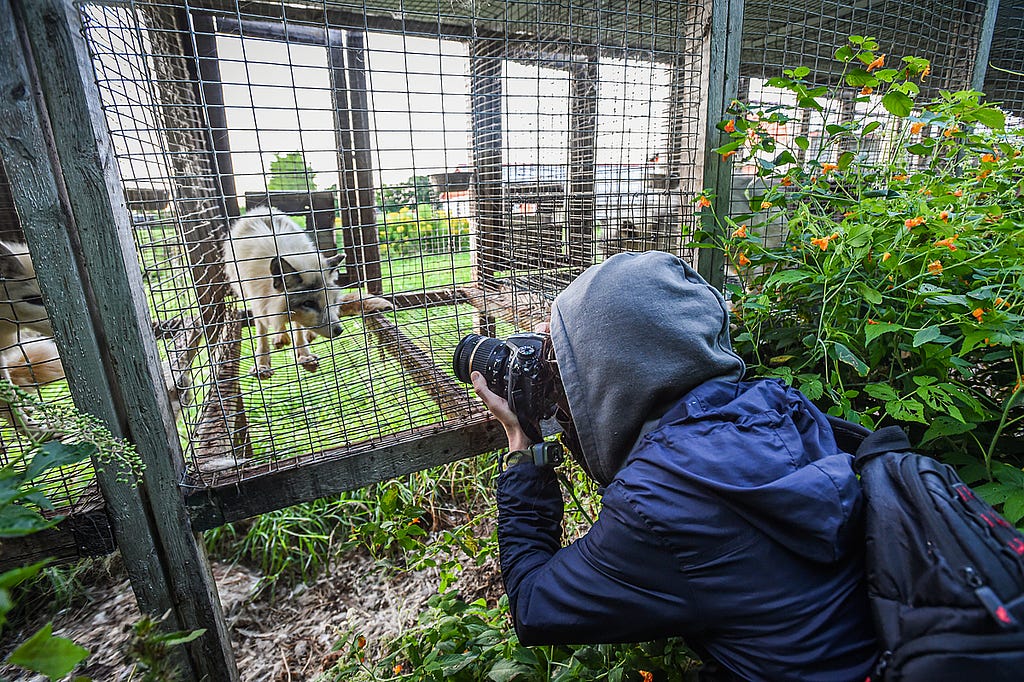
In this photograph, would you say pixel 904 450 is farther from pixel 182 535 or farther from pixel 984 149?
pixel 182 535

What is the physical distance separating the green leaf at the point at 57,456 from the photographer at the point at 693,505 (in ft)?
3.23

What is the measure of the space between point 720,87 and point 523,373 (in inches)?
58.1

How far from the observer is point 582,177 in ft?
8.37

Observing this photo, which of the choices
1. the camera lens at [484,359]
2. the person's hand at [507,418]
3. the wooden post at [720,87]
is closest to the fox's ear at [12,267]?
the camera lens at [484,359]

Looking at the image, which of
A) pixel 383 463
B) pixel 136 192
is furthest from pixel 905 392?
pixel 136 192

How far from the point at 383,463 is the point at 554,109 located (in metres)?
1.80

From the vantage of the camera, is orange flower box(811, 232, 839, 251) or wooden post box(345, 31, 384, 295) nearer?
orange flower box(811, 232, 839, 251)

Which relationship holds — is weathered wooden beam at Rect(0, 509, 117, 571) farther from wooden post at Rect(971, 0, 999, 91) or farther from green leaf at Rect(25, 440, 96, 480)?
wooden post at Rect(971, 0, 999, 91)

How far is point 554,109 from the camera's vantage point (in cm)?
248

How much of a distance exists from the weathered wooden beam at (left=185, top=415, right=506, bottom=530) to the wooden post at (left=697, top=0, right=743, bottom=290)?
1296 mm

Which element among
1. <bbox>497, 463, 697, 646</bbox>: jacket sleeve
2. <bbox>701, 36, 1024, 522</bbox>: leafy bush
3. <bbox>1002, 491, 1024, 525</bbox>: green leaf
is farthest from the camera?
<bbox>701, 36, 1024, 522</bbox>: leafy bush

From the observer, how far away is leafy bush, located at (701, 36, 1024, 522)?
4.59 feet

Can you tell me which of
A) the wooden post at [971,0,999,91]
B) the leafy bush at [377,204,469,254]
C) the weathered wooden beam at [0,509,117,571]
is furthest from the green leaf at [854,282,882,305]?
the wooden post at [971,0,999,91]

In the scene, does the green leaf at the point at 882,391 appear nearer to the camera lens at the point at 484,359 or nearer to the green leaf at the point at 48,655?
the camera lens at the point at 484,359
